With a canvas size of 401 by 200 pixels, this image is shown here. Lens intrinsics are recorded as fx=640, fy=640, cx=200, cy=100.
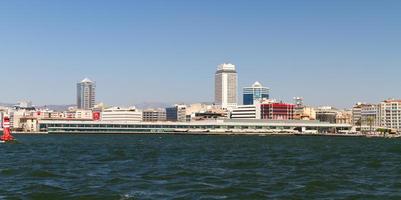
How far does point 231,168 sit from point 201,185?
457 inches

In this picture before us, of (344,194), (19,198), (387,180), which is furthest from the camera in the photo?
(387,180)

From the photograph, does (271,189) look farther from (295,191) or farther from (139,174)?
(139,174)

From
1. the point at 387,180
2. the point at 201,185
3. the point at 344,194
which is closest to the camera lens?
the point at 344,194

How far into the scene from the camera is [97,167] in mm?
42281

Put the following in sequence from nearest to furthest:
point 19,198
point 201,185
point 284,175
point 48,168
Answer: point 19,198 < point 201,185 < point 284,175 < point 48,168

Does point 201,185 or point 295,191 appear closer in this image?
point 295,191

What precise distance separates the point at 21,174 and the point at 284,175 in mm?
15045

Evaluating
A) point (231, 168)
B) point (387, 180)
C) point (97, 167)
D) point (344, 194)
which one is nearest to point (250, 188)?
point (344, 194)

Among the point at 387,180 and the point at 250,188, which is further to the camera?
the point at 387,180

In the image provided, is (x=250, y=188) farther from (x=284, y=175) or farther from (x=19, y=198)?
(x=19, y=198)

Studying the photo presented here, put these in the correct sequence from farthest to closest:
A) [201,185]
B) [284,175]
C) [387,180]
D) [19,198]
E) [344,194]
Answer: [284,175], [387,180], [201,185], [344,194], [19,198]

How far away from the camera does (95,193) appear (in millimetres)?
→ 27609

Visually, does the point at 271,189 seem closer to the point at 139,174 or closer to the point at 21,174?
the point at 139,174

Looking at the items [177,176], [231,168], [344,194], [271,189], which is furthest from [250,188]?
[231,168]
